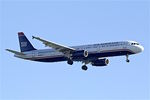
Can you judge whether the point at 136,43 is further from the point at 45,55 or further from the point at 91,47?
the point at 45,55

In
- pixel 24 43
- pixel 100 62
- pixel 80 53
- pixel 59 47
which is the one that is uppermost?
pixel 24 43

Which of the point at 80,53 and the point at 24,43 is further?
the point at 24,43

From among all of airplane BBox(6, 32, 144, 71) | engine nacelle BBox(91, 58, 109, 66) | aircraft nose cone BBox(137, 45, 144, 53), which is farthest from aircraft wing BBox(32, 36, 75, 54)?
Answer: aircraft nose cone BBox(137, 45, 144, 53)

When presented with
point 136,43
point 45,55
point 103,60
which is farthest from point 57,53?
point 136,43

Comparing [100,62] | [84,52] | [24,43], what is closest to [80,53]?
[84,52]

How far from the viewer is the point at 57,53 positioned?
92.5 metres

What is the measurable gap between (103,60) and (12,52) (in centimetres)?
1698

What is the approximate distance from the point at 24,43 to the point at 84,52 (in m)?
18.7

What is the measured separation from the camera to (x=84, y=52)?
87.4 metres

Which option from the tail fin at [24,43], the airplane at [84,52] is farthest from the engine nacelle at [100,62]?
the tail fin at [24,43]

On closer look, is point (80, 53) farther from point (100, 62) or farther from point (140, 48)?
point (140, 48)

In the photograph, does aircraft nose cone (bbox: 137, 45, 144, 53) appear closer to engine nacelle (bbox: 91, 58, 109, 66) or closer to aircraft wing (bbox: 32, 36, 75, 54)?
engine nacelle (bbox: 91, 58, 109, 66)

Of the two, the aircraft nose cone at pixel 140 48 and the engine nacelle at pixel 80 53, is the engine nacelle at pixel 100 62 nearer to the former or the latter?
the engine nacelle at pixel 80 53

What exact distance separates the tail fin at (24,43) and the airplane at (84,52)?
2244 millimetres
